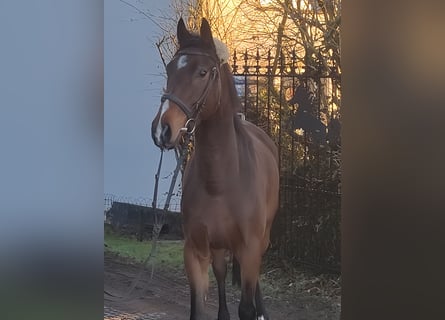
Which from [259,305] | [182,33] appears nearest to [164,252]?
[259,305]

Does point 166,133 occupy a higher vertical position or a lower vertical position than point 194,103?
lower

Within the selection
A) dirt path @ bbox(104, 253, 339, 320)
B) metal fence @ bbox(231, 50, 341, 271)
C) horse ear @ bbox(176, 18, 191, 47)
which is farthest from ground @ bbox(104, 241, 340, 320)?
horse ear @ bbox(176, 18, 191, 47)

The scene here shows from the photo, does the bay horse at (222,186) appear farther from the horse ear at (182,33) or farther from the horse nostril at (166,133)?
the horse nostril at (166,133)

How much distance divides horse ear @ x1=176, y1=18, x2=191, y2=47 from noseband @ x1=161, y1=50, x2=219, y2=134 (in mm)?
50

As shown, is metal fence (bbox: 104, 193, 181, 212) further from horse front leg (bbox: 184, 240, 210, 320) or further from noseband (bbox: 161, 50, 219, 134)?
noseband (bbox: 161, 50, 219, 134)

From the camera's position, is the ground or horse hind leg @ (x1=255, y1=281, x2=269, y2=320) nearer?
the ground

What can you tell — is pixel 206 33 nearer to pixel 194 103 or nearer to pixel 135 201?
pixel 194 103

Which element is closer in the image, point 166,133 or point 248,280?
point 166,133

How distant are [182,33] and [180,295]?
1121mm

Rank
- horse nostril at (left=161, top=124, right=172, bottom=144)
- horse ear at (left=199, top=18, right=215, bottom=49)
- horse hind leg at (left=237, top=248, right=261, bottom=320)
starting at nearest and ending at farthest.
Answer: horse nostril at (left=161, top=124, right=172, bottom=144)
horse ear at (left=199, top=18, right=215, bottom=49)
horse hind leg at (left=237, top=248, right=261, bottom=320)

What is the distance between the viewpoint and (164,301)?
8.58 feet

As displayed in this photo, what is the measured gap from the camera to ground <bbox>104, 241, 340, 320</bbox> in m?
2.53

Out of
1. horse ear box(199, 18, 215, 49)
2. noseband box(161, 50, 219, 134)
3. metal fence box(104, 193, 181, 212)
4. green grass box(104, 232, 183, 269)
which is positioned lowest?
green grass box(104, 232, 183, 269)

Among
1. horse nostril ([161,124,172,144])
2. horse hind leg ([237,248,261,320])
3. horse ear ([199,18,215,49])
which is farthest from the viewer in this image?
horse hind leg ([237,248,261,320])
